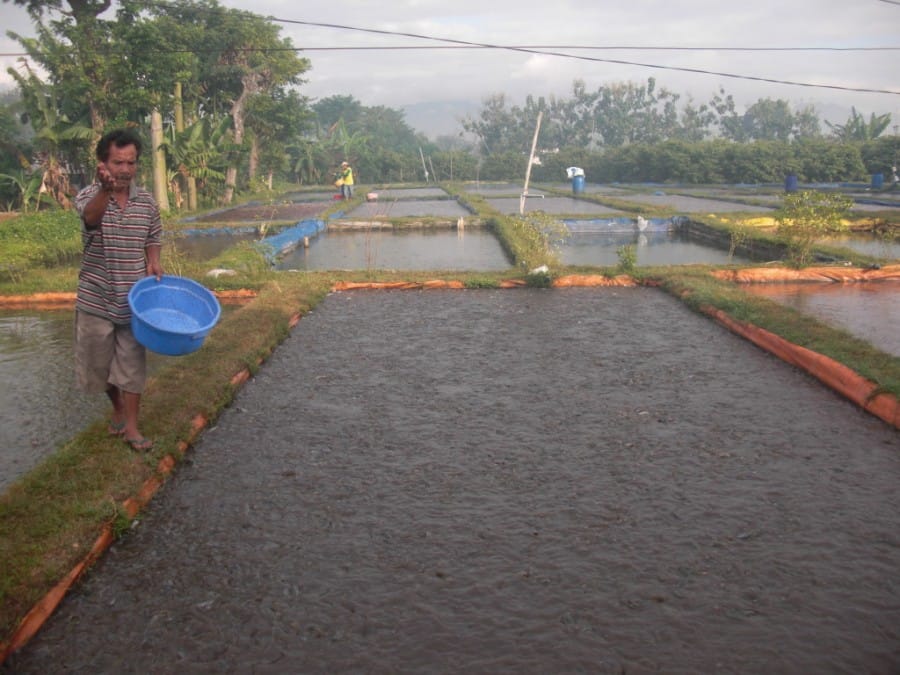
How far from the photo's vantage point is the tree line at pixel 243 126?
818 inches

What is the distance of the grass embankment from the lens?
3578 mm

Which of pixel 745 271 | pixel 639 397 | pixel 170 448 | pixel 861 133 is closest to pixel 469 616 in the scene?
Answer: pixel 170 448

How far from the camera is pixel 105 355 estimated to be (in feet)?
14.2

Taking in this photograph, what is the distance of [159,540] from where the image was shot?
155 inches

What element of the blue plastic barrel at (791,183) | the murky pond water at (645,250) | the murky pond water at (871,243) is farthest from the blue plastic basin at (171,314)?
the blue plastic barrel at (791,183)

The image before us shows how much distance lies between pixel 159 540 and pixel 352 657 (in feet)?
4.68

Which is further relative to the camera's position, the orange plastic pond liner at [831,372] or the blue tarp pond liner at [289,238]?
the blue tarp pond liner at [289,238]

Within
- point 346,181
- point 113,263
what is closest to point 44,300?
point 113,263

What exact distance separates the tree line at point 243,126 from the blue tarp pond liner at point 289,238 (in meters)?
1.21

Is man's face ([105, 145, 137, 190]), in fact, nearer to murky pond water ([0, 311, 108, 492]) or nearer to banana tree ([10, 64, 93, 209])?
murky pond water ([0, 311, 108, 492])

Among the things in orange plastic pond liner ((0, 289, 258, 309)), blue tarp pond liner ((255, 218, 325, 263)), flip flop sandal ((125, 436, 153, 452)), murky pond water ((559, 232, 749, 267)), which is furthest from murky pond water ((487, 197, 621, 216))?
flip flop sandal ((125, 436, 153, 452))

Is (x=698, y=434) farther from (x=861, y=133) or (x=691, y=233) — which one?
(x=861, y=133)

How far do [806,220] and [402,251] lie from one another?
713 cm

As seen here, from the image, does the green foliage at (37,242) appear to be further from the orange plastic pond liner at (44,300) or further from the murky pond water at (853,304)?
the murky pond water at (853,304)
